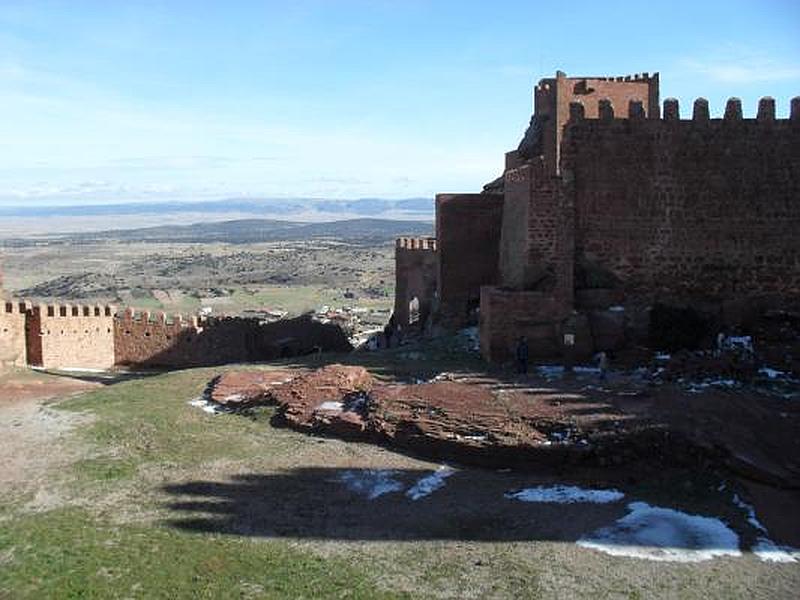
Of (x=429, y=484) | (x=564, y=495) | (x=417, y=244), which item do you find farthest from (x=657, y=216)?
(x=417, y=244)

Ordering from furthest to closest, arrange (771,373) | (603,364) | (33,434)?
1. (603,364)
2. (771,373)
3. (33,434)

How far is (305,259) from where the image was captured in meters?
120

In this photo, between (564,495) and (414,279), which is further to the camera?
(414,279)

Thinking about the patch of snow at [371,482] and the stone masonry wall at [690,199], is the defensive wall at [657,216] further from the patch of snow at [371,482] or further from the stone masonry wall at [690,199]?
the patch of snow at [371,482]

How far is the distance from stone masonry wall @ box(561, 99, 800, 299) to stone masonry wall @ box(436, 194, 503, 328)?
499cm

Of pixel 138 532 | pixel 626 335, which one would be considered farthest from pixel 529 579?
pixel 626 335

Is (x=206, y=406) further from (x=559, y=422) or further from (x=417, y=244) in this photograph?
(x=417, y=244)

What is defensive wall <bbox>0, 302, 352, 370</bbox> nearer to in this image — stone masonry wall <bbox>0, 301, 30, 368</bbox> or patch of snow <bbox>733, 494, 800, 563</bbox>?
stone masonry wall <bbox>0, 301, 30, 368</bbox>

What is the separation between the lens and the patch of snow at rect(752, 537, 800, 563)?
11117 mm

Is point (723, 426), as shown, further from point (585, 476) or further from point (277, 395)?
point (277, 395)

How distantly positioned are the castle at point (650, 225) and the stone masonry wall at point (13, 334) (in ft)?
51.6

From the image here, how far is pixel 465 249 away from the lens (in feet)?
89.6

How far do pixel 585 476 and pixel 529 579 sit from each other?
3810mm

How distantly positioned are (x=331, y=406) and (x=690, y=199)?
35.2 feet
